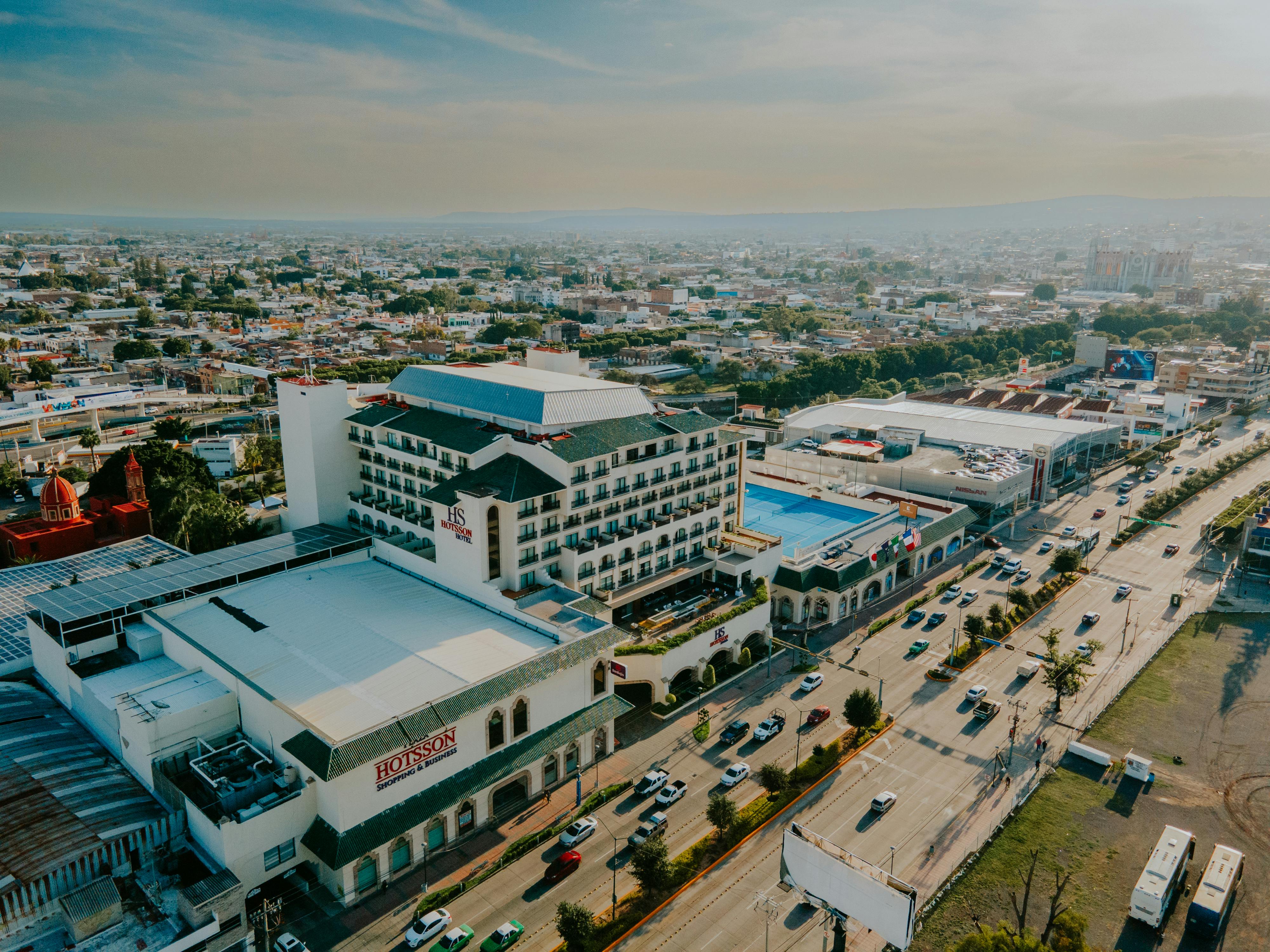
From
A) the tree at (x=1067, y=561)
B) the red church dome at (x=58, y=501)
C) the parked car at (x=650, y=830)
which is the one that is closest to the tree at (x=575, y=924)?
the parked car at (x=650, y=830)

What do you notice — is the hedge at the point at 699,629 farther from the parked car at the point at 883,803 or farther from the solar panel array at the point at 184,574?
the solar panel array at the point at 184,574

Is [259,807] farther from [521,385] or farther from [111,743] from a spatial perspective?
[521,385]

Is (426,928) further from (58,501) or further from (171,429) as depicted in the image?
(171,429)

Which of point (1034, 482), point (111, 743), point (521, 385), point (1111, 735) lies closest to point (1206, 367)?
point (1034, 482)

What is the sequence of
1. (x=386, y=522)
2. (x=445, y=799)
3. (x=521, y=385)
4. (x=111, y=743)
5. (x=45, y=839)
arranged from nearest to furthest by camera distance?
(x=45, y=839)
(x=445, y=799)
(x=111, y=743)
(x=521, y=385)
(x=386, y=522)

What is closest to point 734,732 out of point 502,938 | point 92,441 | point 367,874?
point 502,938
